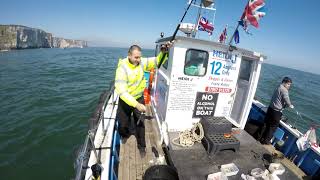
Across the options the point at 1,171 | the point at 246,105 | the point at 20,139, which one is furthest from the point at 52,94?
the point at 246,105

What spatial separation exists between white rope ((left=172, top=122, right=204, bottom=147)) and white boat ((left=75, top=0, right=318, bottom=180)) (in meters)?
0.04

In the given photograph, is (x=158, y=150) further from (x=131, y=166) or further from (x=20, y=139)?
(x=20, y=139)

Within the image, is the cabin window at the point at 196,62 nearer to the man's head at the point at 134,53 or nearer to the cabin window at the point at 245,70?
the man's head at the point at 134,53

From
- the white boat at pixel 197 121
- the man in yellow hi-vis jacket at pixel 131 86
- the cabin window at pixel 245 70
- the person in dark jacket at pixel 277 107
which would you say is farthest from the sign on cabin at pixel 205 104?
the person in dark jacket at pixel 277 107

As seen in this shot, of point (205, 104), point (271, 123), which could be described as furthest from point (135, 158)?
point (271, 123)

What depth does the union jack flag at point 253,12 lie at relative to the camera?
4705 millimetres

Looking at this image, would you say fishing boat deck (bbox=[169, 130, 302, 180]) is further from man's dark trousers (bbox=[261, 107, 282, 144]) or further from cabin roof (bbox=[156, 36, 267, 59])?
cabin roof (bbox=[156, 36, 267, 59])

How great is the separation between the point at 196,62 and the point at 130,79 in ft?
6.36

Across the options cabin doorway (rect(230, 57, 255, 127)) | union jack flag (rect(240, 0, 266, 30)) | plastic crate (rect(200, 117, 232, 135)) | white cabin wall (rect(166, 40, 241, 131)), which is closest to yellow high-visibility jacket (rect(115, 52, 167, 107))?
white cabin wall (rect(166, 40, 241, 131))

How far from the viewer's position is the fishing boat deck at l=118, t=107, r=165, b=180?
12.5ft

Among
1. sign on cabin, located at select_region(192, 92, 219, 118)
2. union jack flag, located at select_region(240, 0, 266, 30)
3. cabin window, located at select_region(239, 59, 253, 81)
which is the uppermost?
union jack flag, located at select_region(240, 0, 266, 30)

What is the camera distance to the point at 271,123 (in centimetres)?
556

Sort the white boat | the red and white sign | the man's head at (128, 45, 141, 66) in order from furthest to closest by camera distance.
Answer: the red and white sign → the white boat → the man's head at (128, 45, 141, 66)

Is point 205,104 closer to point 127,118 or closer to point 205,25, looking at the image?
point 127,118
